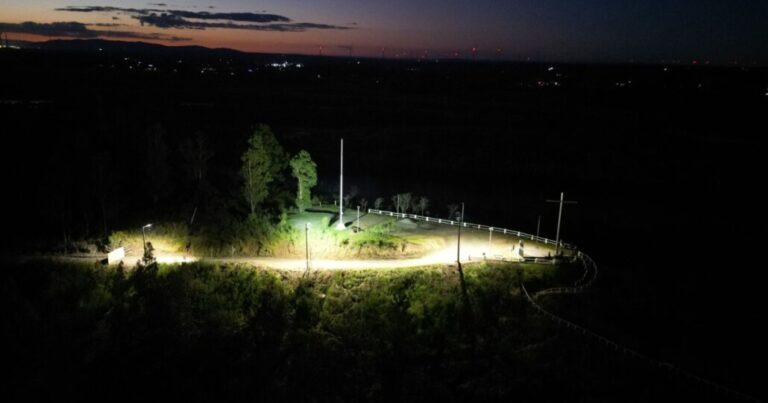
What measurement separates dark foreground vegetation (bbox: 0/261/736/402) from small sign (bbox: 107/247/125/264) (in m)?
0.79

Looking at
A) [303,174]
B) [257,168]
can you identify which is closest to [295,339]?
[257,168]

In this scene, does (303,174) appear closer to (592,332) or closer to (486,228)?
(486,228)

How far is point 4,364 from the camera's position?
2502 cm

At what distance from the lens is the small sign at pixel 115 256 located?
3012 cm

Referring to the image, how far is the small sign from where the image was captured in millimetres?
30125

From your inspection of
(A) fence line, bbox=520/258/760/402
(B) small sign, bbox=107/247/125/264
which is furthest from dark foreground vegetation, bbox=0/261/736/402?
(B) small sign, bbox=107/247/125/264

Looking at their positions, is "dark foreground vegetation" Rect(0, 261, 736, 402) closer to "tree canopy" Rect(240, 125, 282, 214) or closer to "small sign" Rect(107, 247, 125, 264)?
"small sign" Rect(107, 247, 125, 264)

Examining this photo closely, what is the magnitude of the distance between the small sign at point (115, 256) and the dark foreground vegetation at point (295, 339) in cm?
79

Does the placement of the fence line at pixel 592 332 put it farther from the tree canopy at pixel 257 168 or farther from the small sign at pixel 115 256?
the small sign at pixel 115 256

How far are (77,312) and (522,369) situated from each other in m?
21.3

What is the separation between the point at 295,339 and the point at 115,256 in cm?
1187

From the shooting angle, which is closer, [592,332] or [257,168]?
[592,332]

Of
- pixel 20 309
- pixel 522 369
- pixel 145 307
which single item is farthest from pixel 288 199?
pixel 522 369

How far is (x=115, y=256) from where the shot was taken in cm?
3038
